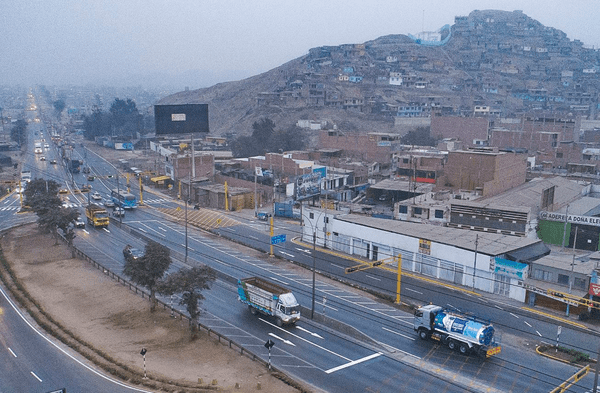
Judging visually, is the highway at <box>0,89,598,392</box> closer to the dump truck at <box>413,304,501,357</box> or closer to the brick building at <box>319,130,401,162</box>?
the dump truck at <box>413,304,501,357</box>

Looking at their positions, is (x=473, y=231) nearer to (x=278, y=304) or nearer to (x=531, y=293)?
(x=531, y=293)

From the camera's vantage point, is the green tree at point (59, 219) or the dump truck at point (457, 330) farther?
the green tree at point (59, 219)

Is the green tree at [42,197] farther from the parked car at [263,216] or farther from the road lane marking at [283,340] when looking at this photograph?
the road lane marking at [283,340]

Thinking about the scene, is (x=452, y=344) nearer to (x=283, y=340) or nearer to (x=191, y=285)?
(x=283, y=340)

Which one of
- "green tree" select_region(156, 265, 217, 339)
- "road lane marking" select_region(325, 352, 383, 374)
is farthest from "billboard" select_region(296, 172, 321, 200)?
"road lane marking" select_region(325, 352, 383, 374)

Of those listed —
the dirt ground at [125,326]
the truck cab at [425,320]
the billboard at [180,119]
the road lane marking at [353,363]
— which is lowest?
the dirt ground at [125,326]

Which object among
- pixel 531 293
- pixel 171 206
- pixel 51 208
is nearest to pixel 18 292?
pixel 51 208

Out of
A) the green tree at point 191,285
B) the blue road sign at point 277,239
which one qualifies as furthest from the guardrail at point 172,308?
the blue road sign at point 277,239
